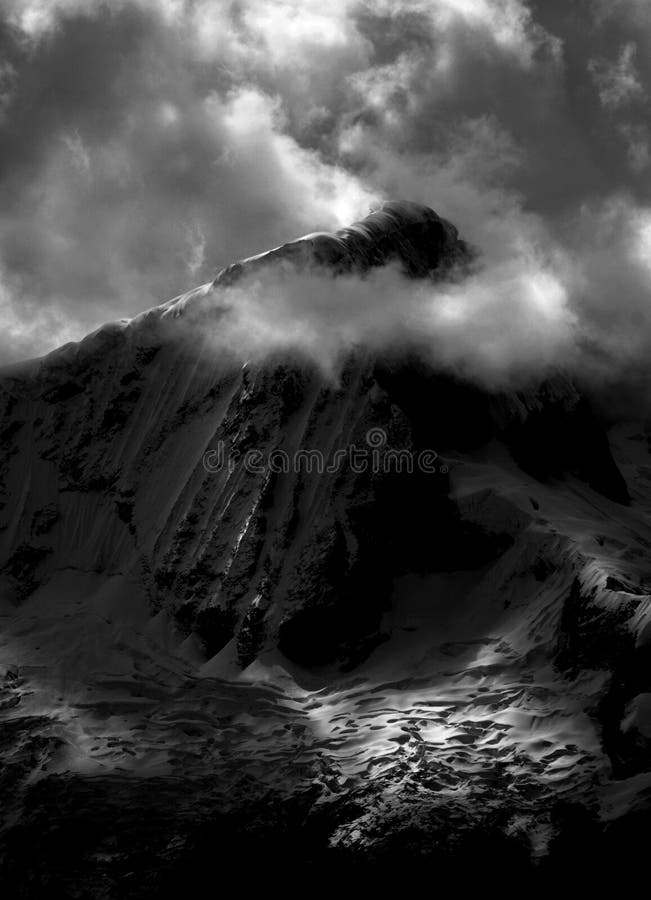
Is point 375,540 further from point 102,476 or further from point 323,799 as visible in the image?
point 102,476

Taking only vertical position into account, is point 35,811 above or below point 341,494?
below

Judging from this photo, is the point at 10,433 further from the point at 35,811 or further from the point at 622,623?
the point at 622,623

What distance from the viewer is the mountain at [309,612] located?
1850 inches

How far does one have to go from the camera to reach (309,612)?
61.7m

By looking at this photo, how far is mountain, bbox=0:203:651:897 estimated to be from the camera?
1850 inches

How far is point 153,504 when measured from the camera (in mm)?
75375

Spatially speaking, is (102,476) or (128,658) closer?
(128,658)

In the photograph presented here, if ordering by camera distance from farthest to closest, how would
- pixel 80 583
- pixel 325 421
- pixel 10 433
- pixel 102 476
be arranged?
pixel 10 433, pixel 102 476, pixel 80 583, pixel 325 421

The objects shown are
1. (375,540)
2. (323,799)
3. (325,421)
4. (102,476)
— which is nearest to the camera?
(323,799)

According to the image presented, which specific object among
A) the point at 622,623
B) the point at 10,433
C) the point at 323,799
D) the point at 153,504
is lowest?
the point at 323,799

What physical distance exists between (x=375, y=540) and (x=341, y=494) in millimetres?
3483

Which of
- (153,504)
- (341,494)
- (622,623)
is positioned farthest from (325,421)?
(622,623)

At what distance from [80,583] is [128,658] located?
1104cm

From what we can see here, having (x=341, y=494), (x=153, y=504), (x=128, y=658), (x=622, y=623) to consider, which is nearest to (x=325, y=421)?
(x=341, y=494)
